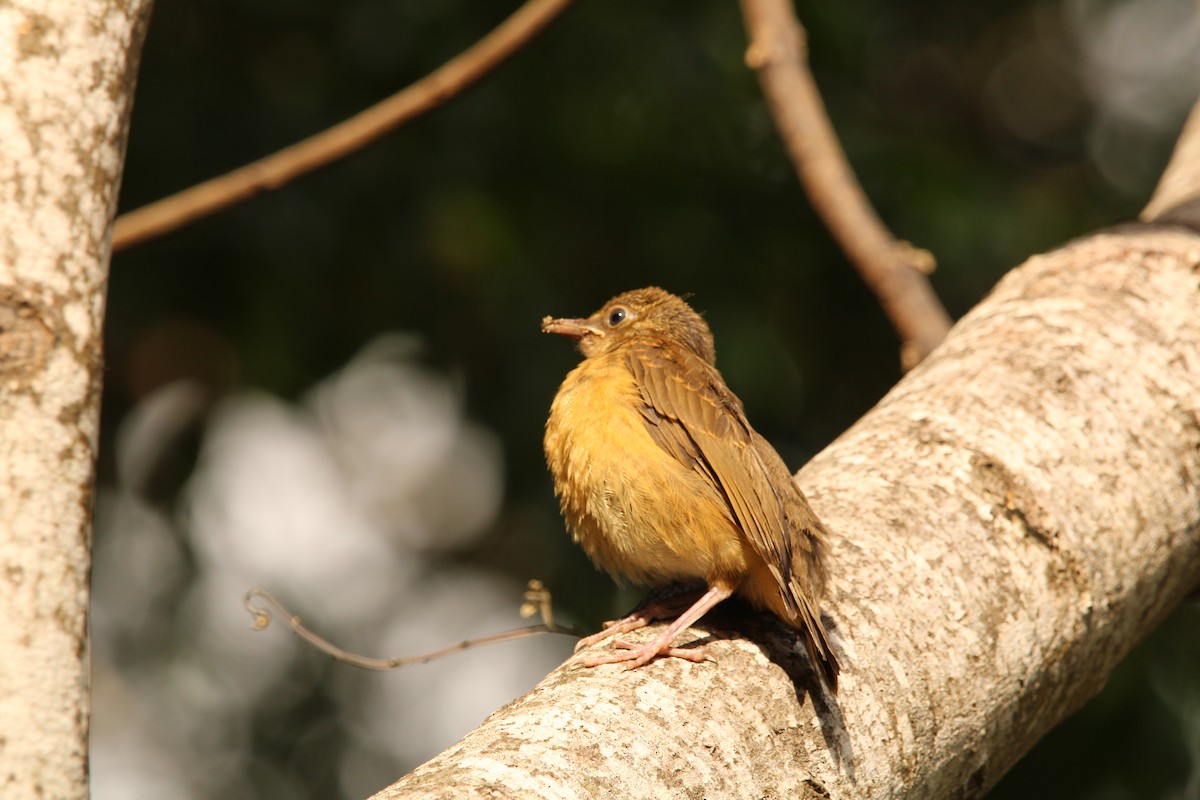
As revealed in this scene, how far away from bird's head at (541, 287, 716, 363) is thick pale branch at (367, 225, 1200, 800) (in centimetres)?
110

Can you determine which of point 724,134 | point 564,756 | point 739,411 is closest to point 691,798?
point 564,756

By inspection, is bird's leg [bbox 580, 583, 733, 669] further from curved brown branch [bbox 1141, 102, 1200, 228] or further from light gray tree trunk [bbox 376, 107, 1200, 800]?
curved brown branch [bbox 1141, 102, 1200, 228]

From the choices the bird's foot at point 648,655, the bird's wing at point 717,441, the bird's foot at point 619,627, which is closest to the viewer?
the bird's foot at point 648,655

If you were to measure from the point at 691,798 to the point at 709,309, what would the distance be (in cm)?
436

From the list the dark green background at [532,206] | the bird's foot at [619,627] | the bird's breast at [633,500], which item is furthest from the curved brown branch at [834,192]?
the bird's foot at [619,627]

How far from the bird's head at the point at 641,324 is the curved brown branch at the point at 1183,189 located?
1617 millimetres

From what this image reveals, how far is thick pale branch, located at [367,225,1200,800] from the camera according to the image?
8.14 feet

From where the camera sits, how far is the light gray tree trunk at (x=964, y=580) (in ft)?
8.13

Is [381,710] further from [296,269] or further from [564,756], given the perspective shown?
[564,756]

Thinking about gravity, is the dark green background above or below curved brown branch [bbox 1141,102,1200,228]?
above

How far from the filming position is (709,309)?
21.6 ft

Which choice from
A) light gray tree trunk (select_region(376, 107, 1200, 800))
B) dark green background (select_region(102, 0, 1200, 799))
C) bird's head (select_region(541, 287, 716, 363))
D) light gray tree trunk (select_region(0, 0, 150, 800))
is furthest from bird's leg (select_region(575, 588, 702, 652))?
dark green background (select_region(102, 0, 1200, 799))

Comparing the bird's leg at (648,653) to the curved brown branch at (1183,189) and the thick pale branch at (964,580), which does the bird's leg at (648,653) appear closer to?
the thick pale branch at (964,580)

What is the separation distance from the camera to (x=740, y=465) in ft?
12.0
